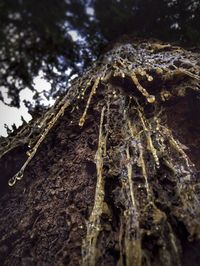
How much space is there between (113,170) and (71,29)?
1638mm

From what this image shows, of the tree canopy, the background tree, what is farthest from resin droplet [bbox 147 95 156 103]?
the tree canopy

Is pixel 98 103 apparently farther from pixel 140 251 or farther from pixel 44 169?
pixel 140 251

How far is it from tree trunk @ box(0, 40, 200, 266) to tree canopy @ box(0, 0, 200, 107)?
0.31 m

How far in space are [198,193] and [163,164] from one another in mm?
377

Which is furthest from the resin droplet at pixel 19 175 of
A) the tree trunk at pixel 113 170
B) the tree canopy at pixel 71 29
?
the tree canopy at pixel 71 29

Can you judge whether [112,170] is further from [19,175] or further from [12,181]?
[12,181]

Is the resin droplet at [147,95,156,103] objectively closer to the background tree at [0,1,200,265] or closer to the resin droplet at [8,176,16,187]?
the background tree at [0,1,200,265]

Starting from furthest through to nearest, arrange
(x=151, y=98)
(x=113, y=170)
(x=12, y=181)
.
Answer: (x=12, y=181), (x=151, y=98), (x=113, y=170)

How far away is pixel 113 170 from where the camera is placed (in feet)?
8.53

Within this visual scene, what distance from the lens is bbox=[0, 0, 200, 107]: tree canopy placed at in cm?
289

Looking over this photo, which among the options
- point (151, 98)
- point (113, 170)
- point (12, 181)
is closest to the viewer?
point (113, 170)

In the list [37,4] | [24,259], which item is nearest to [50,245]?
[24,259]

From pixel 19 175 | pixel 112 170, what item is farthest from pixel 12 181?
pixel 112 170

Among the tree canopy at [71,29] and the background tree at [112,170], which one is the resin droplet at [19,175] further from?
the tree canopy at [71,29]
